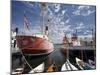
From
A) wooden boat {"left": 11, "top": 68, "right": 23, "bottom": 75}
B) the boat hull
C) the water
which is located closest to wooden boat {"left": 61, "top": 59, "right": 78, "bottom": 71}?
the water

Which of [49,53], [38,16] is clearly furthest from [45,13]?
[49,53]

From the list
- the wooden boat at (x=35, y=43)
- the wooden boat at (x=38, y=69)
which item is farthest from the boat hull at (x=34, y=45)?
the wooden boat at (x=38, y=69)

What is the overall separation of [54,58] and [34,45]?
0.95 feet

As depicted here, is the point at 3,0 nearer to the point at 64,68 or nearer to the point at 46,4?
the point at 46,4

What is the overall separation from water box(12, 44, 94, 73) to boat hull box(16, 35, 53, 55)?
0.19 ft

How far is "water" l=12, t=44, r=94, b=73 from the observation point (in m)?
2.17

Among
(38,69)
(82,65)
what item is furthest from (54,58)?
(82,65)

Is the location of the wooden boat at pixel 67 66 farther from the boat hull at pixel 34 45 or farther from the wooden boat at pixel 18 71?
the wooden boat at pixel 18 71

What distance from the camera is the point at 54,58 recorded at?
7.51ft

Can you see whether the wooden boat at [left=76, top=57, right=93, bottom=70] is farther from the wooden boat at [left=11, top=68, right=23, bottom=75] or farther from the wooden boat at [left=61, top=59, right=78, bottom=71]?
the wooden boat at [left=11, top=68, right=23, bottom=75]

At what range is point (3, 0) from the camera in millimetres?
2154

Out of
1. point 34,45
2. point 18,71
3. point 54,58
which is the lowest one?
point 18,71

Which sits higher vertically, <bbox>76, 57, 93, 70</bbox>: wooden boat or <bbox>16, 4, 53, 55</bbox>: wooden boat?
<bbox>16, 4, 53, 55</bbox>: wooden boat

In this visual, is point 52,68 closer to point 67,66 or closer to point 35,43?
point 67,66
